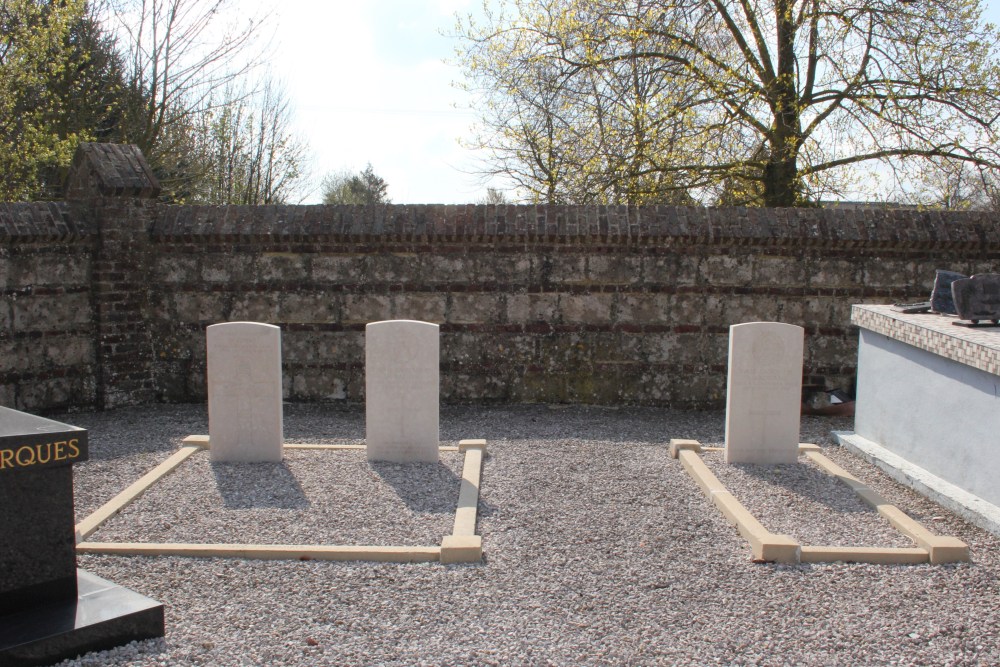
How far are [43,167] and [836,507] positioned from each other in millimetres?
17164

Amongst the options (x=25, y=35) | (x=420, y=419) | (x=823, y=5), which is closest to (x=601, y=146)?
(x=823, y=5)

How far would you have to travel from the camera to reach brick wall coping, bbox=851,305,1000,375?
18.4ft

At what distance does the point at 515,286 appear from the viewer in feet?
29.3

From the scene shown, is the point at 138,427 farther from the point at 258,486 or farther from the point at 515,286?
the point at 515,286

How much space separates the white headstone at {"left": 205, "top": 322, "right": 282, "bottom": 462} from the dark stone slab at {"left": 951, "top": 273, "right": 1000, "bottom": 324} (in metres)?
5.58

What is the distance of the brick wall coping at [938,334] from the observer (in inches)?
221

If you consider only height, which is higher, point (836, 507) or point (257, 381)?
point (257, 381)

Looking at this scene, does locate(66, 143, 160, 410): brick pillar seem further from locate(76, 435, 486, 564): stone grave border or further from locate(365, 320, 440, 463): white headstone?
locate(76, 435, 486, 564): stone grave border

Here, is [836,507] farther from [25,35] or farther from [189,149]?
[189,149]

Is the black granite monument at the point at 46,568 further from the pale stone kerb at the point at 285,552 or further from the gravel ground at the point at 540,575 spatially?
the pale stone kerb at the point at 285,552

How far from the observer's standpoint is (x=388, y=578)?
14.5 ft

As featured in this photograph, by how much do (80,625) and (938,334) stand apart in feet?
19.6

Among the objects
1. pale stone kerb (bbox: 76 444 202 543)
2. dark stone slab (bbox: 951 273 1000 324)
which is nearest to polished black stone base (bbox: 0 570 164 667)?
pale stone kerb (bbox: 76 444 202 543)

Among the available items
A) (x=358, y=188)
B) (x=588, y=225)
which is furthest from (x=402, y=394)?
(x=358, y=188)
